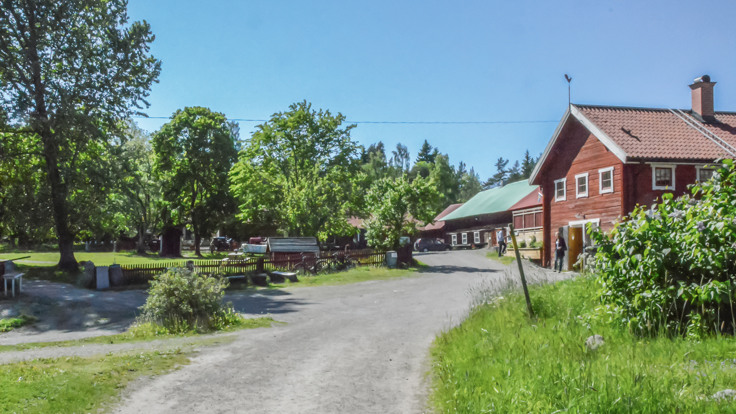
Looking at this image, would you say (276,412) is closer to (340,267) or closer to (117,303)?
(117,303)

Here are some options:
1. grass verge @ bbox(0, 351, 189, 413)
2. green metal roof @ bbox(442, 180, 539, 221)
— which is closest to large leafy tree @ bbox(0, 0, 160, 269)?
grass verge @ bbox(0, 351, 189, 413)

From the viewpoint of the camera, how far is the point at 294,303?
18.9 metres

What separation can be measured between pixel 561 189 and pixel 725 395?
29263mm

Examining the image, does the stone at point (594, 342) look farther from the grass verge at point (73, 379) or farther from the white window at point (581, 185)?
the white window at point (581, 185)

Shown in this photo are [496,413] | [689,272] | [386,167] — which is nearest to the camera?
[496,413]

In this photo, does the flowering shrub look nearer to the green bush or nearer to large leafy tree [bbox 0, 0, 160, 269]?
the green bush

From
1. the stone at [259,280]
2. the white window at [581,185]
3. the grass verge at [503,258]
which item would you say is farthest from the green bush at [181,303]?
the grass verge at [503,258]

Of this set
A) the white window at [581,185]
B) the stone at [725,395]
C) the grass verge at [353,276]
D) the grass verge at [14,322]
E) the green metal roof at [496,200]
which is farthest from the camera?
the green metal roof at [496,200]

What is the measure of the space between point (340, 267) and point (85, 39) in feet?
54.1

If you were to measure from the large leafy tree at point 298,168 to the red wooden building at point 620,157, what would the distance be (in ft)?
50.4

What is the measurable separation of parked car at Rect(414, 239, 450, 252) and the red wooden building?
27199mm

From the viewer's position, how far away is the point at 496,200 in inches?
2248

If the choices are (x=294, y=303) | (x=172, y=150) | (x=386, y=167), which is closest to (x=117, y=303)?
(x=294, y=303)

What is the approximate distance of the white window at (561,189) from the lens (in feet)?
107
